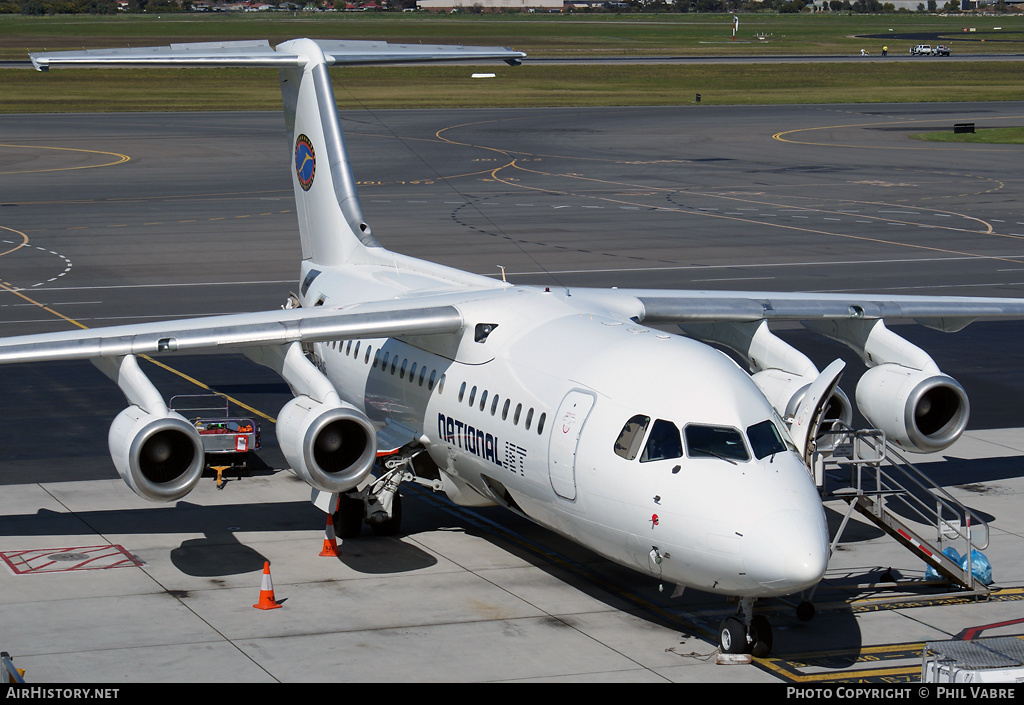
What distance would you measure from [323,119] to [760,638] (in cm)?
1368

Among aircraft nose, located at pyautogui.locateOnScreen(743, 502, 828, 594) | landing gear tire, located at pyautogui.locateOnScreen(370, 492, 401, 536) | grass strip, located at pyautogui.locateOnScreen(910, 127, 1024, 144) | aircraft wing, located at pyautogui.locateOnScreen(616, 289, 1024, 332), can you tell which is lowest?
landing gear tire, located at pyautogui.locateOnScreen(370, 492, 401, 536)

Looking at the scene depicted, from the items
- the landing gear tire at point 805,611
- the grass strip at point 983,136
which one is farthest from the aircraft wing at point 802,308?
the grass strip at point 983,136

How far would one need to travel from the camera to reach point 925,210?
53.8 metres

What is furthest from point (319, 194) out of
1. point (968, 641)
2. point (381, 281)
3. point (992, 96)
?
point (992, 96)

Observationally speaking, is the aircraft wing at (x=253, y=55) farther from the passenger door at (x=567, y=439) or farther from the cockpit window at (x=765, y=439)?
the cockpit window at (x=765, y=439)

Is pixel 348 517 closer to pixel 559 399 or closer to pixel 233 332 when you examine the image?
pixel 233 332

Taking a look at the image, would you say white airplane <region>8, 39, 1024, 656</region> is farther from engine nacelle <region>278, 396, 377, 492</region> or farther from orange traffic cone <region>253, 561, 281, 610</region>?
orange traffic cone <region>253, 561, 281, 610</region>

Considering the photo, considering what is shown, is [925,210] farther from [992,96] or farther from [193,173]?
[992,96]

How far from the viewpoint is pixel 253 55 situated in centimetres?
2317

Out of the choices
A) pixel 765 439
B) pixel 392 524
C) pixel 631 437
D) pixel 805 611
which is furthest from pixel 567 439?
pixel 392 524

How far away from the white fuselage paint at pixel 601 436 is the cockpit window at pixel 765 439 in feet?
0.35

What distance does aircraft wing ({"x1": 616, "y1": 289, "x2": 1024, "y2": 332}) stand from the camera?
1986cm

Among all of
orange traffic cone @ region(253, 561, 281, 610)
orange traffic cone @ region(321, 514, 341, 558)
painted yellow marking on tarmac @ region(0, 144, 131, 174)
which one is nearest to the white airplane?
orange traffic cone @ region(321, 514, 341, 558)

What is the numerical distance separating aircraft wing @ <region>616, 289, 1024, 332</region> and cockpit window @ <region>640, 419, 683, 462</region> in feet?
14.3
